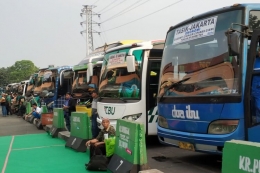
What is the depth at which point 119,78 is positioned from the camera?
29.9 ft

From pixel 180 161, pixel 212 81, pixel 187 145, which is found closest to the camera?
pixel 212 81

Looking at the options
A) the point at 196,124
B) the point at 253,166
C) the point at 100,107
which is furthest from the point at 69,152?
the point at 253,166

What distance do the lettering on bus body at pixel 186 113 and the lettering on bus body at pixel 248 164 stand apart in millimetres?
2359

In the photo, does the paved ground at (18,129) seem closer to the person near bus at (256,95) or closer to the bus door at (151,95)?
the bus door at (151,95)

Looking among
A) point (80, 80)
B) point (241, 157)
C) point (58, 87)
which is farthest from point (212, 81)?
point (58, 87)

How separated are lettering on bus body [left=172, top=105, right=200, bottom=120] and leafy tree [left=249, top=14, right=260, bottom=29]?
1720 mm

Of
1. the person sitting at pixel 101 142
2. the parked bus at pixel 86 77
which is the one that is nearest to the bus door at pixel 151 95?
the person sitting at pixel 101 142

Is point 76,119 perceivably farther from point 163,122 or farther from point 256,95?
point 256,95

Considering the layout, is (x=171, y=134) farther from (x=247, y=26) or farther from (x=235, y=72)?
(x=247, y=26)

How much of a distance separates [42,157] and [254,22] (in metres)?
6.00

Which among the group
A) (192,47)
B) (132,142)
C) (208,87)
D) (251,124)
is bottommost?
(132,142)

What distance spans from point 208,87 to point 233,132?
2.83 ft

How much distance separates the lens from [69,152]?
9461mm

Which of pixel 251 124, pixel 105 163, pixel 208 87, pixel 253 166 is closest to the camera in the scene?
pixel 253 166
